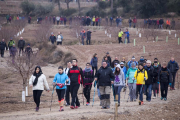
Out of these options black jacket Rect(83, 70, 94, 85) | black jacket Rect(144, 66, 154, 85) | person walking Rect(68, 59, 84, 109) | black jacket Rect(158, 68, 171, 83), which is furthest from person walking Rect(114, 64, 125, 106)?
black jacket Rect(158, 68, 171, 83)

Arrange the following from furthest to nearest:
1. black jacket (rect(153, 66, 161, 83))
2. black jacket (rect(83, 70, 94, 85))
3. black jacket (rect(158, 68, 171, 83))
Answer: black jacket (rect(153, 66, 161, 83)), black jacket (rect(158, 68, 171, 83)), black jacket (rect(83, 70, 94, 85))

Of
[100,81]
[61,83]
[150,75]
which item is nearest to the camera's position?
[61,83]

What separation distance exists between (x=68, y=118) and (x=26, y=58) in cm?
785

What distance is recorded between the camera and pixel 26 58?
16547 millimetres

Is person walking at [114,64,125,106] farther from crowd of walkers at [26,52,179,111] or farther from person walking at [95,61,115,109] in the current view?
person walking at [95,61,115,109]

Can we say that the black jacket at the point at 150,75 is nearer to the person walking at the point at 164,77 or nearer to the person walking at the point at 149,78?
the person walking at the point at 149,78

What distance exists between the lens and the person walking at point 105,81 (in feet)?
36.3

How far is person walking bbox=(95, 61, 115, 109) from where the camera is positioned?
11.1 m

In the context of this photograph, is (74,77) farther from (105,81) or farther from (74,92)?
(105,81)

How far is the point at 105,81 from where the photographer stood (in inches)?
435

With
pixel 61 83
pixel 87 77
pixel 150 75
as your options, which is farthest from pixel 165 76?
pixel 61 83

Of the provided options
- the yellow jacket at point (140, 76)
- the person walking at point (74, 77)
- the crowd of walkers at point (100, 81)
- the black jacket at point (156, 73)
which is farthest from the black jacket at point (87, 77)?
the black jacket at point (156, 73)

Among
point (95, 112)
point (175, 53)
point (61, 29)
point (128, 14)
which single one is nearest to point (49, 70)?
point (175, 53)

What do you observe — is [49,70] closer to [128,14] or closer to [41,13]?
[128,14]
